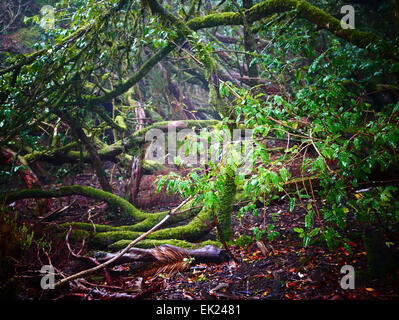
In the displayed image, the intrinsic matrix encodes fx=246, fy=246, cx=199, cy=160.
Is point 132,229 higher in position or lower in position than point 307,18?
lower

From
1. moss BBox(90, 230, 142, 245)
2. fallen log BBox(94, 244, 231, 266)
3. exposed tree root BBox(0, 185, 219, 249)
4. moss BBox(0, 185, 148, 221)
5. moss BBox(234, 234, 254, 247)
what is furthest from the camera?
moss BBox(0, 185, 148, 221)

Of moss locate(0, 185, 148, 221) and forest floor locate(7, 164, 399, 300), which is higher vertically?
moss locate(0, 185, 148, 221)

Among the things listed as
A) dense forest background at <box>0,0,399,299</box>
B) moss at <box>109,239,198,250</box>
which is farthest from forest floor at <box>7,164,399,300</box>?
moss at <box>109,239,198,250</box>

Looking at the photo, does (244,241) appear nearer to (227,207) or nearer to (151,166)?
(227,207)

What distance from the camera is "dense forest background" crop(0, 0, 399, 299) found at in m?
2.10

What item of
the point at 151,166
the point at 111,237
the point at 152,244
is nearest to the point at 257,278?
the point at 152,244

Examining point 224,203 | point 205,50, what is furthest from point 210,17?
point 224,203

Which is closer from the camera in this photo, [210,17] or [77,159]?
[210,17]

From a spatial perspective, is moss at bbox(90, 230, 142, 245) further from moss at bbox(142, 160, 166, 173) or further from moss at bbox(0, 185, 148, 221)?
moss at bbox(142, 160, 166, 173)

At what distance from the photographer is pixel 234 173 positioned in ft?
10.1

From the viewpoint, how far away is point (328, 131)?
2.25 meters

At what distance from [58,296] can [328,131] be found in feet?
10.1

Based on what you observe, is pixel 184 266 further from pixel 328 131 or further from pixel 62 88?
pixel 62 88

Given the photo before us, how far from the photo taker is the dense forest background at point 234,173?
2.10 m
